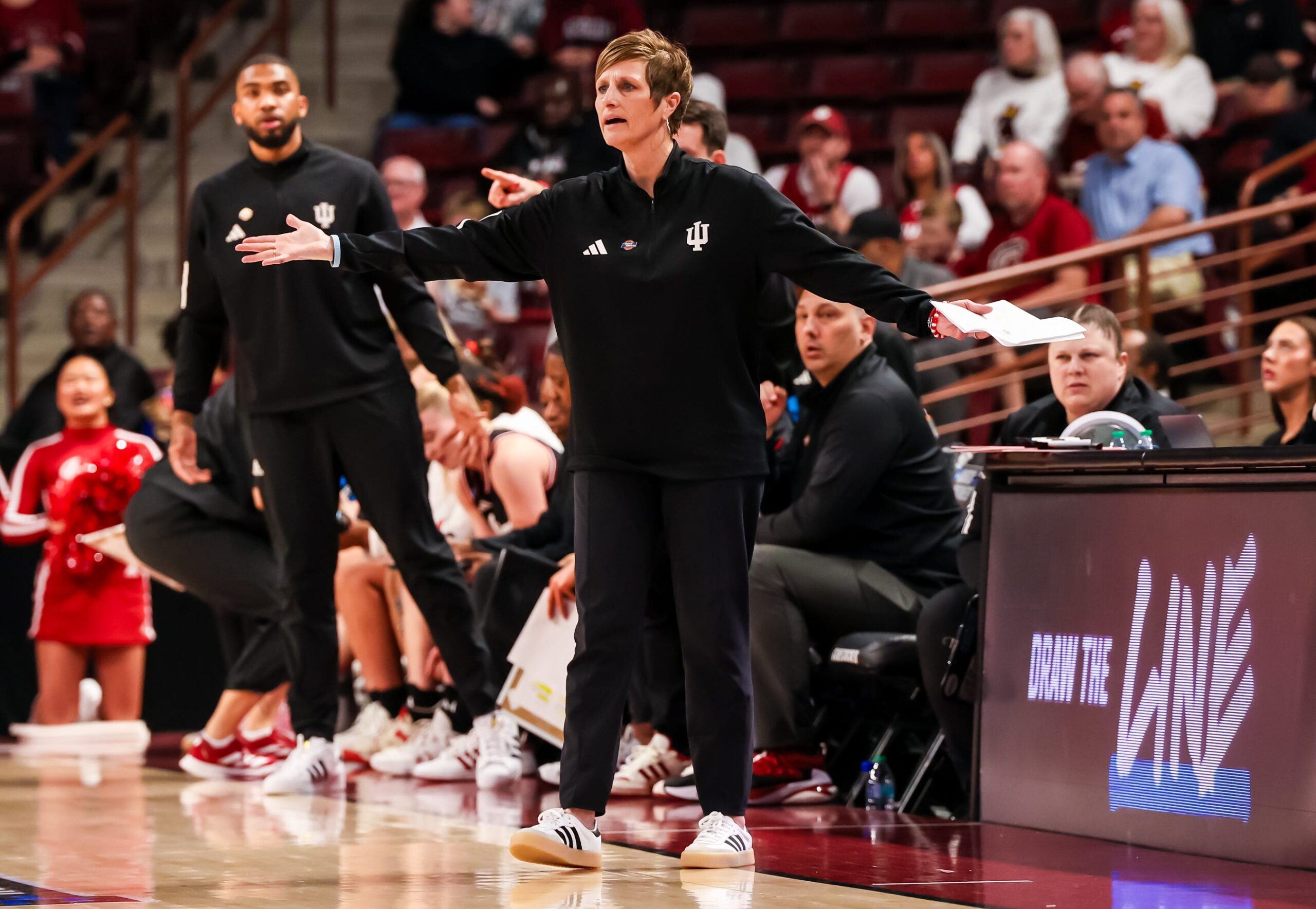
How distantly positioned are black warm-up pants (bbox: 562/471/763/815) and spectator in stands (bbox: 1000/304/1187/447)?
147cm

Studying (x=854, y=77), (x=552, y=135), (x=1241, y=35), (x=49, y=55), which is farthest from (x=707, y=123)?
(x=49, y=55)

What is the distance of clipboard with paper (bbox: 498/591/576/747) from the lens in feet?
17.8

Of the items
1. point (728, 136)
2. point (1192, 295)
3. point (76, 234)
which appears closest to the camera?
point (1192, 295)

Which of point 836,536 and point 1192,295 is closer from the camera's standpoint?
point 836,536

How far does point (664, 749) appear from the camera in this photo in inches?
210

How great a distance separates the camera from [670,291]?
375 cm

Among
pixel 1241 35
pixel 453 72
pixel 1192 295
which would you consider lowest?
pixel 1192 295

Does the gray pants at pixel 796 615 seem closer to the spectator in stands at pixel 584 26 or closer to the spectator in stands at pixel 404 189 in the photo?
Answer: the spectator in stands at pixel 404 189

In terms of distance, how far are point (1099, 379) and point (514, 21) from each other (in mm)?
7624

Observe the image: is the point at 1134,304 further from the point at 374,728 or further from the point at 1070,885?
the point at 1070,885

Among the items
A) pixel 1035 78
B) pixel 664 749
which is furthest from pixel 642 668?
pixel 1035 78

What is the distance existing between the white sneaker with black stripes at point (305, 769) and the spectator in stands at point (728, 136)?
4790 mm

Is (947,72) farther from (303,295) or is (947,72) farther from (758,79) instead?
(303,295)

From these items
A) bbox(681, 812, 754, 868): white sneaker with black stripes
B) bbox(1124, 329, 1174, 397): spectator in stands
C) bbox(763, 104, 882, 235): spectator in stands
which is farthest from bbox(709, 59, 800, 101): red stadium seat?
bbox(681, 812, 754, 868): white sneaker with black stripes
